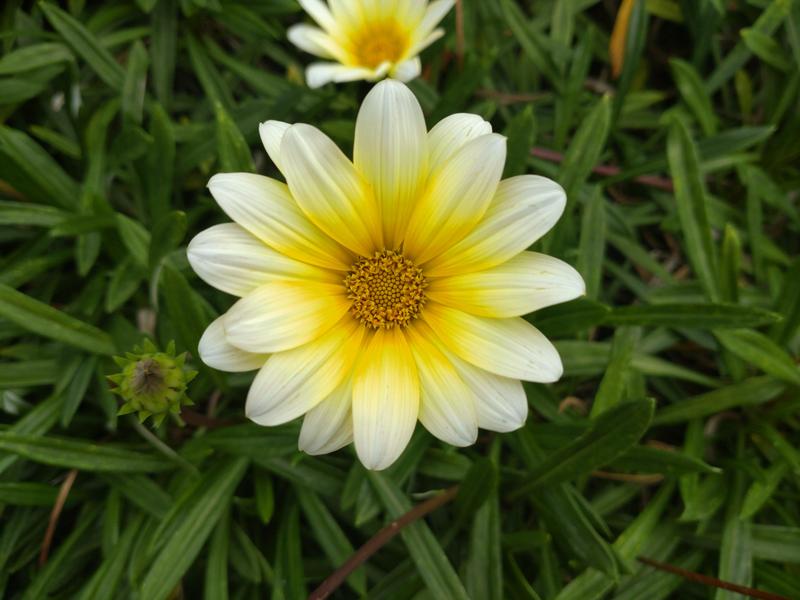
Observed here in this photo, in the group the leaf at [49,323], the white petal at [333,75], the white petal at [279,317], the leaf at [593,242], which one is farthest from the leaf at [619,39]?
the leaf at [49,323]

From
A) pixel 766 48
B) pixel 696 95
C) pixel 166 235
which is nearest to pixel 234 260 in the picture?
pixel 166 235

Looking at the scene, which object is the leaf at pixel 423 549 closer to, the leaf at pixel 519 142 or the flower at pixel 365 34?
the leaf at pixel 519 142

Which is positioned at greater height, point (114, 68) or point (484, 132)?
point (114, 68)

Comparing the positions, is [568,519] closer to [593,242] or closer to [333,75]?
[593,242]

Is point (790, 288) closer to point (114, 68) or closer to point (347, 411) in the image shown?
point (347, 411)

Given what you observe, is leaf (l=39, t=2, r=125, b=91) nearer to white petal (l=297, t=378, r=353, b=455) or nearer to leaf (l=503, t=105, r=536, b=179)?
leaf (l=503, t=105, r=536, b=179)

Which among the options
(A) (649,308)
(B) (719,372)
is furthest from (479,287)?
(B) (719,372)

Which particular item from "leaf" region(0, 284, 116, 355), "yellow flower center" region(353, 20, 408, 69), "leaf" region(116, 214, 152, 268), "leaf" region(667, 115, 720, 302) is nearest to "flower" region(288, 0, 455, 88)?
"yellow flower center" region(353, 20, 408, 69)
